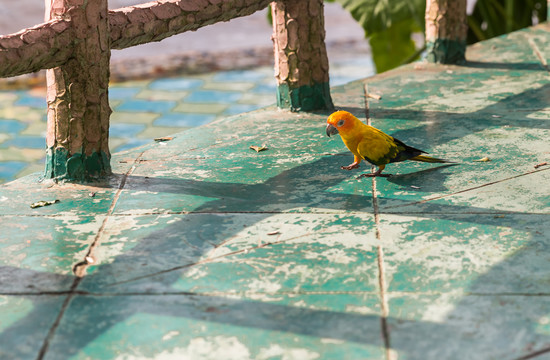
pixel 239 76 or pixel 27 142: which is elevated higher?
pixel 239 76

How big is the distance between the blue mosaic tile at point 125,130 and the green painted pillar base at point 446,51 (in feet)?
12.0

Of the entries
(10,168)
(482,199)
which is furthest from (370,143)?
(10,168)

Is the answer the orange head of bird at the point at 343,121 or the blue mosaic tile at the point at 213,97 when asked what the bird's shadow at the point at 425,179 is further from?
the blue mosaic tile at the point at 213,97

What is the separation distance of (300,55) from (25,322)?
2487 millimetres

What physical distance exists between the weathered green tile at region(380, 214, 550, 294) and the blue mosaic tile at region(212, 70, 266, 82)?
6.70 metres

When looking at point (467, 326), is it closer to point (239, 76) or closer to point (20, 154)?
point (20, 154)

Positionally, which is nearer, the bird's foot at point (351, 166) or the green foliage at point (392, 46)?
the bird's foot at point (351, 166)

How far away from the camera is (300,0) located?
4.18 m

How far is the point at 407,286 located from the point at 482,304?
0.79ft

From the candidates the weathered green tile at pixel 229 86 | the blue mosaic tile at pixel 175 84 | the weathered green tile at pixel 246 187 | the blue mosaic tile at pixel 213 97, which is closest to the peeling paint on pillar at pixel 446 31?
the weathered green tile at pixel 246 187

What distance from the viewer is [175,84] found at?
30.6ft

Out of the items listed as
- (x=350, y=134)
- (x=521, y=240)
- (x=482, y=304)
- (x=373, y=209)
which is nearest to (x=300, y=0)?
(x=350, y=134)

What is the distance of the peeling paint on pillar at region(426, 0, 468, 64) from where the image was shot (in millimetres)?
5070

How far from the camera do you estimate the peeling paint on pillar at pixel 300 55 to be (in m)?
4.23
